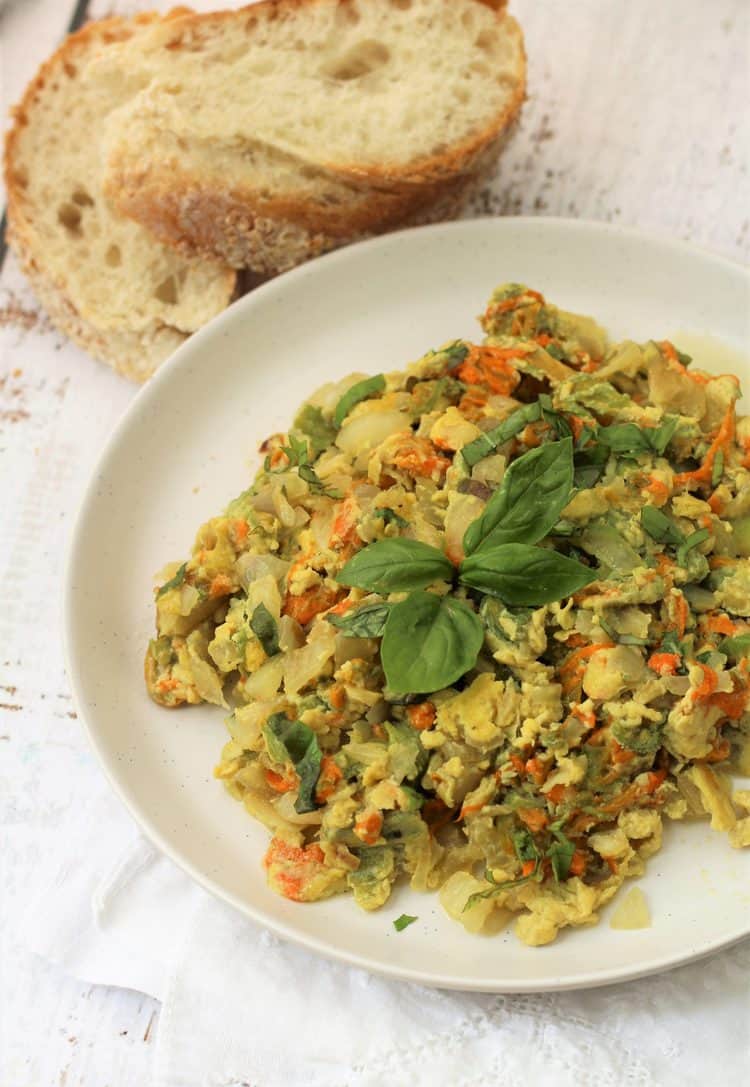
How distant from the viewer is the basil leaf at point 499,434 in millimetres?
3162

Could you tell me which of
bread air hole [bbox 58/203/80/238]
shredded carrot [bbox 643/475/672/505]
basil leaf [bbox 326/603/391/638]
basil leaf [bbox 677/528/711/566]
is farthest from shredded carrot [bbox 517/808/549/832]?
bread air hole [bbox 58/203/80/238]

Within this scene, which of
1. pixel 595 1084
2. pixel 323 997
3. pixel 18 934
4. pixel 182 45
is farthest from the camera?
pixel 182 45

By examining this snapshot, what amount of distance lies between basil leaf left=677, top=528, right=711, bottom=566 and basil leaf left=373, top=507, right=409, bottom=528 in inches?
27.8

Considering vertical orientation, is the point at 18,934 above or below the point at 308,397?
below

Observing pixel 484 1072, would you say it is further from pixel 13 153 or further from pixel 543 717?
pixel 13 153

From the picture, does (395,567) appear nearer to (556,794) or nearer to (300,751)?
(300,751)

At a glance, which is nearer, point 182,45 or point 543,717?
point 543,717

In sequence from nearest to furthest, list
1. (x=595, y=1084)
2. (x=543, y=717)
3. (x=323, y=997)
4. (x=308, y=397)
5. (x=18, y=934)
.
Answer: (x=543, y=717) → (x=595, y=1084) → (x=323, y=997) → (x=18, y=934) → (x=308, y=397)

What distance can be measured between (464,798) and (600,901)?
42cm

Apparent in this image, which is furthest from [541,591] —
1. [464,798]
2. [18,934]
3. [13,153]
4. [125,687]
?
[13,153]

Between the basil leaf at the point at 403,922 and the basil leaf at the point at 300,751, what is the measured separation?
35 cm

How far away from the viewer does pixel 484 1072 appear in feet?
10.2

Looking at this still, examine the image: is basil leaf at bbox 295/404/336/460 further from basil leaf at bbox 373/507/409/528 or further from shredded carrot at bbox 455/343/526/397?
basil leaf at bbox 373/507/409/528

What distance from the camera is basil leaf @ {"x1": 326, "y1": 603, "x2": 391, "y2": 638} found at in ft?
9.71
